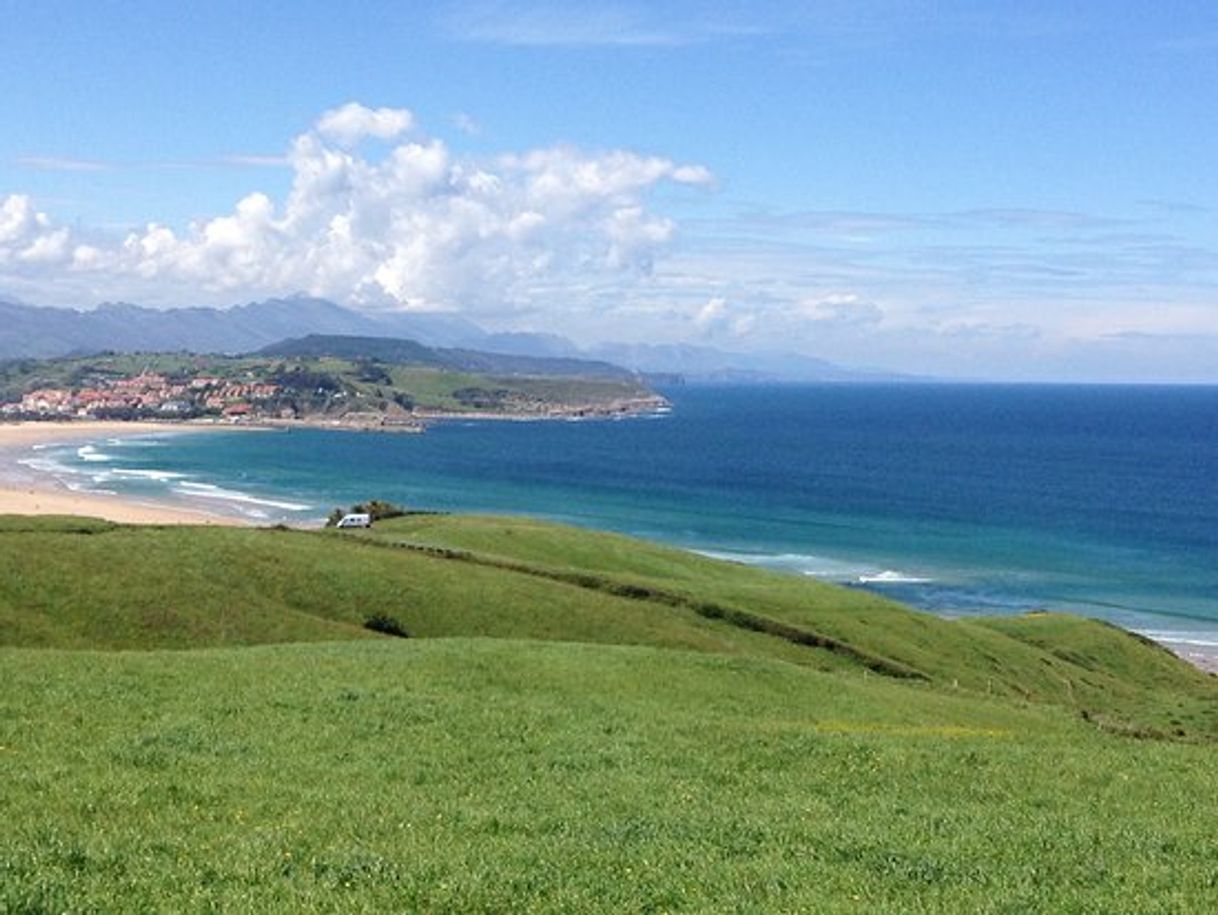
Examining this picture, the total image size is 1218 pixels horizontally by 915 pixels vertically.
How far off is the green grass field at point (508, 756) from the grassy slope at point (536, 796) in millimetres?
106

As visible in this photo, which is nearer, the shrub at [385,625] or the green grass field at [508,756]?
the green grass field at [508,756]

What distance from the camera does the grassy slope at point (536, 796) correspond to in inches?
634

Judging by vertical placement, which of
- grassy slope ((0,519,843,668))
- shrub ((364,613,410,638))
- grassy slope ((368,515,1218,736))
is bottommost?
grassy slope ((368,515,1218,736))

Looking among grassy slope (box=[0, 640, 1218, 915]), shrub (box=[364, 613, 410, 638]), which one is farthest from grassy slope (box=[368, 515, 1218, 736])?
grassy slope (box=[0, 640, 1218, 915])

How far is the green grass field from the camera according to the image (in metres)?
16.6

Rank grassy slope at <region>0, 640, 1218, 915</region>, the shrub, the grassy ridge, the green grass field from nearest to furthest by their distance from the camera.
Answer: grassy slope at <region>0, 640, 1218, 915</region>
the green grass field
the grassy ridge
the shrub

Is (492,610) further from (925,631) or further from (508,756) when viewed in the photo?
(508,756)

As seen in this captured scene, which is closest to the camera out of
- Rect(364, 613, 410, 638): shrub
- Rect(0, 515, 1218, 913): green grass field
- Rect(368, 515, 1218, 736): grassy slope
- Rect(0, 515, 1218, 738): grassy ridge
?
Rect(0, 515, 1218, 913): green grass field

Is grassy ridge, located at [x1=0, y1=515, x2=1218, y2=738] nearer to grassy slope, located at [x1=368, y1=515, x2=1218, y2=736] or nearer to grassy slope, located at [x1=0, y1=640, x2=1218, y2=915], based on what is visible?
grassy slope, located at [x1=368, y1=515, x2=1218, y2=736]

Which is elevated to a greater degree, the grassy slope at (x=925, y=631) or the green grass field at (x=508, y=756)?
the green grass field at (x=508, y=756)

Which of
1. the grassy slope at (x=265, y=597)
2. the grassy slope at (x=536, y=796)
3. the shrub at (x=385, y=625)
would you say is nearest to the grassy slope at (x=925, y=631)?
the grassy slope at (x=265, y=597)

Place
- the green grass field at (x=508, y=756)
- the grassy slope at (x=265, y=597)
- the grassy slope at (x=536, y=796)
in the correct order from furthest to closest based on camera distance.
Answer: the grassy slope at (x=265, y=597), the green grass field at (x=508, y=756), the grassy slope at (x=536, y=796)

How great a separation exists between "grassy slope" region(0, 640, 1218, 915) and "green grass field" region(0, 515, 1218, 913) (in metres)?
0.11

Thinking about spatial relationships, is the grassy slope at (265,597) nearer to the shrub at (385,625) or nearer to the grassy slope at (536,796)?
Answer: the shrub at (385,625)
